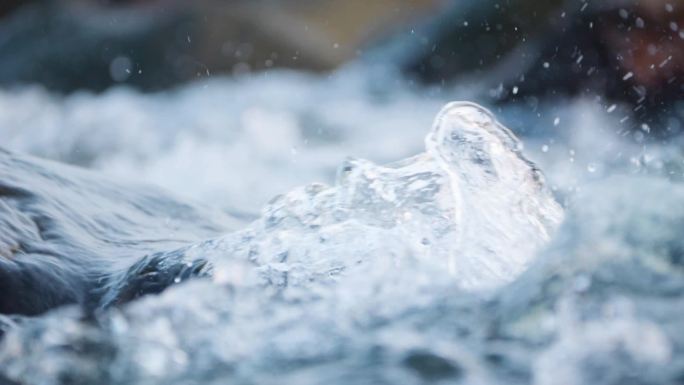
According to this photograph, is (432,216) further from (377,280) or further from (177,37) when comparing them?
(177,37)

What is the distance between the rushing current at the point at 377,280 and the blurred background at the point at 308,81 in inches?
92.3

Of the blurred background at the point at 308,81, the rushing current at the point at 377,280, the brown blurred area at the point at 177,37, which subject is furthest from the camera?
the brown blurred area at the point at 177,37

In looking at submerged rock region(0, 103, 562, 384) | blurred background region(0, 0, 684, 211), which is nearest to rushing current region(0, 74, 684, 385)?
submerged rock region(0, 103, 562, 384)

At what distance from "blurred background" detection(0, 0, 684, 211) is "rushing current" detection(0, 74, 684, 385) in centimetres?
234

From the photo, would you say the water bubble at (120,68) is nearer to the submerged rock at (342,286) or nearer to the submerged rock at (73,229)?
the submerged rock at (73,229)

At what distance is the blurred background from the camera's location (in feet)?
15.6

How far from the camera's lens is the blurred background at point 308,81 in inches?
187

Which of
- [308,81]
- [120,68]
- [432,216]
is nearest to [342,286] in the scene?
[432,216]

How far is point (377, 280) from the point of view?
5.36ft

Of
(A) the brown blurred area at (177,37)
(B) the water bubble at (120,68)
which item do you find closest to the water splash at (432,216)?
(A) the brown blurred area at (177,37)

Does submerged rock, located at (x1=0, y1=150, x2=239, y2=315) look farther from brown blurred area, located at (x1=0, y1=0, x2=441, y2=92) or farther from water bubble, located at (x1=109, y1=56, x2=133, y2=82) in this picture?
water bubble, located at (x1=109, y1=56, x2=133, y2=82)

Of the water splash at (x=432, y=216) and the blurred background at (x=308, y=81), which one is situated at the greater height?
the blurred background at (x=308, y=81)

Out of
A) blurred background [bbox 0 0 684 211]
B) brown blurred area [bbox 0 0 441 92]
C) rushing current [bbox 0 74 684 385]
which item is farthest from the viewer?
brown blurred area [bbox 0 0 441 92]

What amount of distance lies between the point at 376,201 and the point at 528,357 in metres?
0.71
